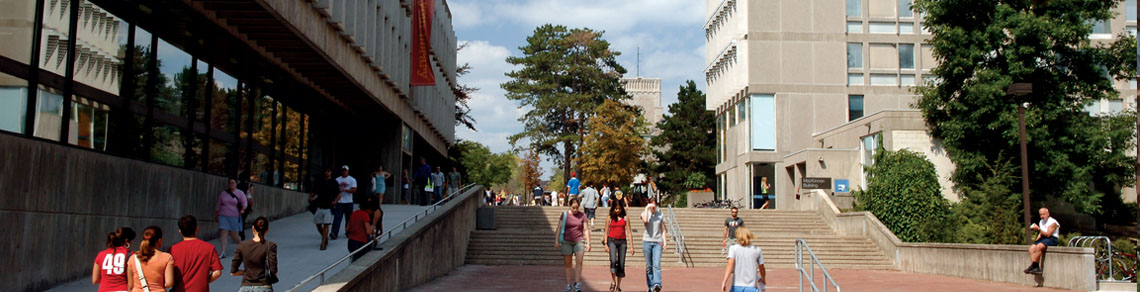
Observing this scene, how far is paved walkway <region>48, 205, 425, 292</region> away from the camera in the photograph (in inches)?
505

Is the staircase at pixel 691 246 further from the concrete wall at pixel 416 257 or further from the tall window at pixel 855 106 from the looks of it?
the tall window at pixel 855 106

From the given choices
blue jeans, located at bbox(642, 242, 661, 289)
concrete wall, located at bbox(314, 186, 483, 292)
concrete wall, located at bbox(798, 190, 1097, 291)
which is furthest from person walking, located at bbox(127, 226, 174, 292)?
concrete wall, located at bbox(798, 190, 1097, 291)

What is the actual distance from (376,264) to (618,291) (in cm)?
388

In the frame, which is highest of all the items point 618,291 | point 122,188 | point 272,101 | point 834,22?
point 834,22

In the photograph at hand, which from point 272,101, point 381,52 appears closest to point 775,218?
point 381,52

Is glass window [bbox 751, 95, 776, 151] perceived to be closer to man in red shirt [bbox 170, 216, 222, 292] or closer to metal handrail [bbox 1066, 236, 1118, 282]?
metal handrail [bbox 1066, 236, 1118, 282]

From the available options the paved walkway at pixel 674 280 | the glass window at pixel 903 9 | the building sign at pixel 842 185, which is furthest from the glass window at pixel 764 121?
the paved walkway at pixel 674 280

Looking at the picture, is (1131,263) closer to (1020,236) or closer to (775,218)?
(1020,236)

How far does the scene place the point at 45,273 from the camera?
39.3ft

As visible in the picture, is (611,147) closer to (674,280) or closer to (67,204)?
(674,280)

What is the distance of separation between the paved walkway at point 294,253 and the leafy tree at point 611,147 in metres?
36.7

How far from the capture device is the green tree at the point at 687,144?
67812 millimetres

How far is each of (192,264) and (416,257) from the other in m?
8.05

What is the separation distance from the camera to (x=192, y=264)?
782 centimetres
